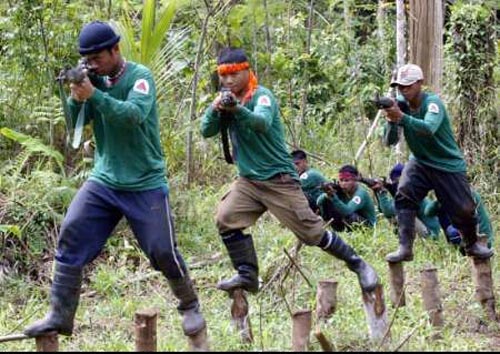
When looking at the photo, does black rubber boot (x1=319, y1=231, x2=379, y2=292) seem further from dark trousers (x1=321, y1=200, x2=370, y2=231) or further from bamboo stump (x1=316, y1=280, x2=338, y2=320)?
dark trousers (x1=321, y1=200, x2=370, y2=231)

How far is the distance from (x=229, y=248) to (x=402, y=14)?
18.3 ft

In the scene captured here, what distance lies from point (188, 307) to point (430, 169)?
2.41m

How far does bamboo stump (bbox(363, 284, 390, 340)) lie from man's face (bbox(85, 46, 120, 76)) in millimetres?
2276

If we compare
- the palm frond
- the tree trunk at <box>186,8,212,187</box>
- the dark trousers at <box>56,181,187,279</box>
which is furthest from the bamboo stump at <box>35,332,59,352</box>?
the tree trunk at <box>186,8,212,187</box>

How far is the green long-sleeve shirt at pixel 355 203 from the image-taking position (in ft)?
30.3

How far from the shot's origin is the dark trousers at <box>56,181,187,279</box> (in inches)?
207

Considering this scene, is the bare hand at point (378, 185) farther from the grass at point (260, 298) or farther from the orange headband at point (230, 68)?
the orange headband at point (230, 68)

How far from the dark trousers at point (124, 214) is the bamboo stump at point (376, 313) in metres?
1.39

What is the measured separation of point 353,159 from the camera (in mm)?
11125

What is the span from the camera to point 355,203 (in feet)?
30.3

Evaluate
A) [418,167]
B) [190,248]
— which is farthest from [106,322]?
[418,167]

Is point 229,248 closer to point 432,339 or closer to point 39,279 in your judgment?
point 432,339

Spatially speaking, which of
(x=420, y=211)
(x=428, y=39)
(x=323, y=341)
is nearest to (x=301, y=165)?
(x=420, y=211)

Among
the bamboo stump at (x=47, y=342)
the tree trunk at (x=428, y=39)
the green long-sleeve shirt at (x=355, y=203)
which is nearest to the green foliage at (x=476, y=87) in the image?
the tree trunk at (x=428, y=39)
